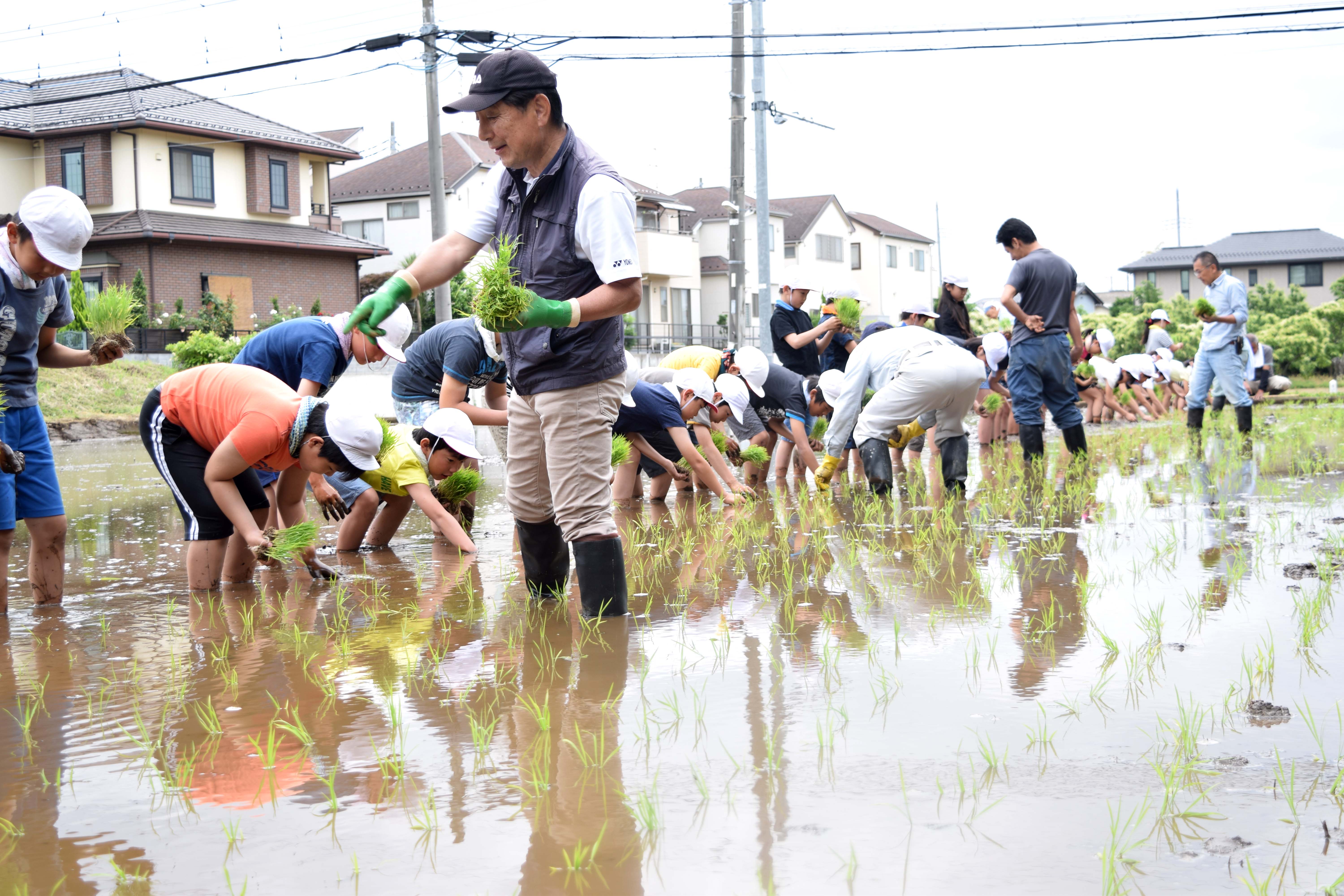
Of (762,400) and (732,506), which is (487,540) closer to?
(732,506)

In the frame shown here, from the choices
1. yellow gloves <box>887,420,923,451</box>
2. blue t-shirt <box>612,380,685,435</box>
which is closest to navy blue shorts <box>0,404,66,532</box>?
blue t-shirt <box>612,380,685,435</box>

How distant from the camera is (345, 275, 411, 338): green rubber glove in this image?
3719 millimetres

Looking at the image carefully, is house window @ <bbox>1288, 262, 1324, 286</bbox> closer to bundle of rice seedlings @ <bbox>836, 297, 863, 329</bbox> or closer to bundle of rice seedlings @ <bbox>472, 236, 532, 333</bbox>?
bundle of rice seedlings @ <bbox>836, 297, 863, 329</bbox>

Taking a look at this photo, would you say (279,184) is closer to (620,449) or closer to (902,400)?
(620,449)

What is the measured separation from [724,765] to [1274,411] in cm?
1688

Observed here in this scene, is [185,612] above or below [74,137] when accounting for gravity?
below

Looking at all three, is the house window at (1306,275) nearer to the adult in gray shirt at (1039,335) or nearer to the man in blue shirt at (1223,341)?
the man in blue shirt at (1223,341)

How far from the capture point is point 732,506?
7.38 meters

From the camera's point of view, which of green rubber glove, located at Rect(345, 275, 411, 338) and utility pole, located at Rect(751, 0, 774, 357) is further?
utility pole, located at Rect(751, 0, 774, 357)

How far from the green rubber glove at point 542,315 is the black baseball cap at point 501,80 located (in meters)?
0.67

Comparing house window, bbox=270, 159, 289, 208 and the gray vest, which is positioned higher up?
house window, bbox=270, 159, 289, 208

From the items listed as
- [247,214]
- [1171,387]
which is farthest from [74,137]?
[1171,387]

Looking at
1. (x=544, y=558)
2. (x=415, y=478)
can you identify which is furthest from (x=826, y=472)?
(x=544, y=558)

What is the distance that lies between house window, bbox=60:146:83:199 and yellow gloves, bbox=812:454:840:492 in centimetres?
2706
